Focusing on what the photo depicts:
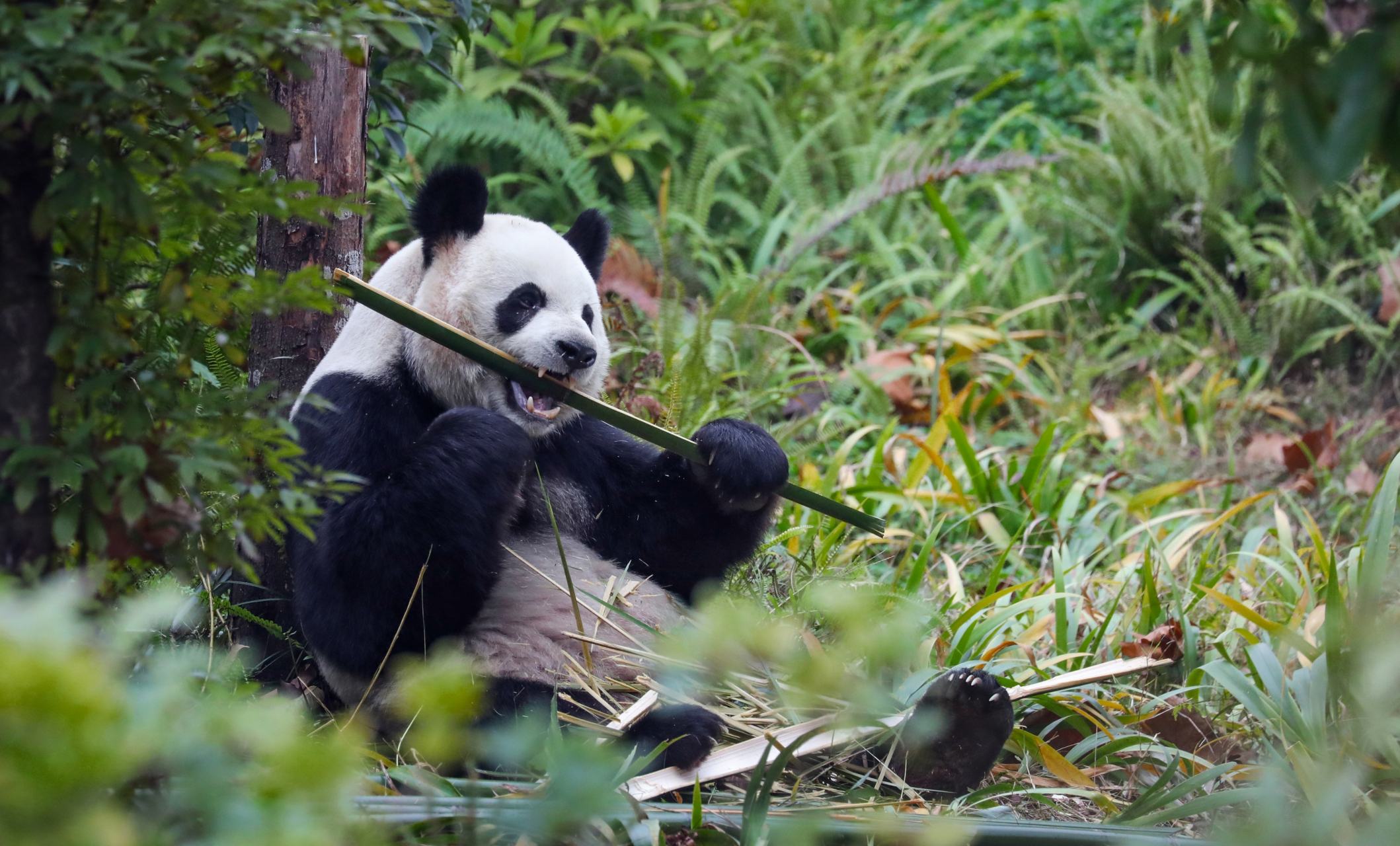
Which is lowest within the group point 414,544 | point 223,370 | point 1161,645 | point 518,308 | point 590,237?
point 1161,645

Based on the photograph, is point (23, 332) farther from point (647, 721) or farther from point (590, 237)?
point (590, 237)

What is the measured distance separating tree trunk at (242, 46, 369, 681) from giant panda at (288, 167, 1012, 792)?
272mm

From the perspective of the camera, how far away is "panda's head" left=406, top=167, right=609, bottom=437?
8.67 ft

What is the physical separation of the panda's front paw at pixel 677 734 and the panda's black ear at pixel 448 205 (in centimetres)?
132

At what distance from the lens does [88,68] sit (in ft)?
4.77

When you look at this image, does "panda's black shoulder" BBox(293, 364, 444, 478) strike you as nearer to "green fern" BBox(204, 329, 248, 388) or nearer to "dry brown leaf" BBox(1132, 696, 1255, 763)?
"green fern" BBox(204, 329, 248, 388)

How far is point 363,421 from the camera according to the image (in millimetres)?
2453

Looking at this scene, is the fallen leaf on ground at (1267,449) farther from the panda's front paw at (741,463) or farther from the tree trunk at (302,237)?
the tree trunk at (302,237)

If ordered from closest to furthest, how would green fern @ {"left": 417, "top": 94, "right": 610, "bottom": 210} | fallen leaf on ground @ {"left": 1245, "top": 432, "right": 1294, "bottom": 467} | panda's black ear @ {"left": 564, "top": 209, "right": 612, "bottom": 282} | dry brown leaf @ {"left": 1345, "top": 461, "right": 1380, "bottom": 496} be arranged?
panda's black ear @ {"left": 564, "top": 209, "right": 612, "bottom": 282} < dry brown leaf @ {"left": 1345, "top": 461, "right": 1380, "bottom": 496} < fallen leaf on ground @ {"left": 1245, "top": 432, "right": 1294, "bottom": 467} < green fern @ {"left": 417, "top": 94, "right": 610, "bottom": 210}

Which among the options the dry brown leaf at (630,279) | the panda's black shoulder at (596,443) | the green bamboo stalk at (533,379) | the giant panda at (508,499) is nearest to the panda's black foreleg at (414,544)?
the giant panda at (508,499)

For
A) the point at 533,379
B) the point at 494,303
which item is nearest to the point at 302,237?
the point at 494,303

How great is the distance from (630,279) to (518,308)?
2603 millimetres

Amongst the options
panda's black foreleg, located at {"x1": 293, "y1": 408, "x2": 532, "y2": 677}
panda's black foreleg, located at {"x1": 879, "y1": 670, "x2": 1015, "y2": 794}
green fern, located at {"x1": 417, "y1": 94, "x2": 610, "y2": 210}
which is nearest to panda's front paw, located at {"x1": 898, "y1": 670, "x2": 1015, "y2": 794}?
panda's black foreleg, located at {"x1": 879, "y1": 670, "x2": 1015, "y2": 794}

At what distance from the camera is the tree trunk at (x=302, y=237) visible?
2.93 metres
